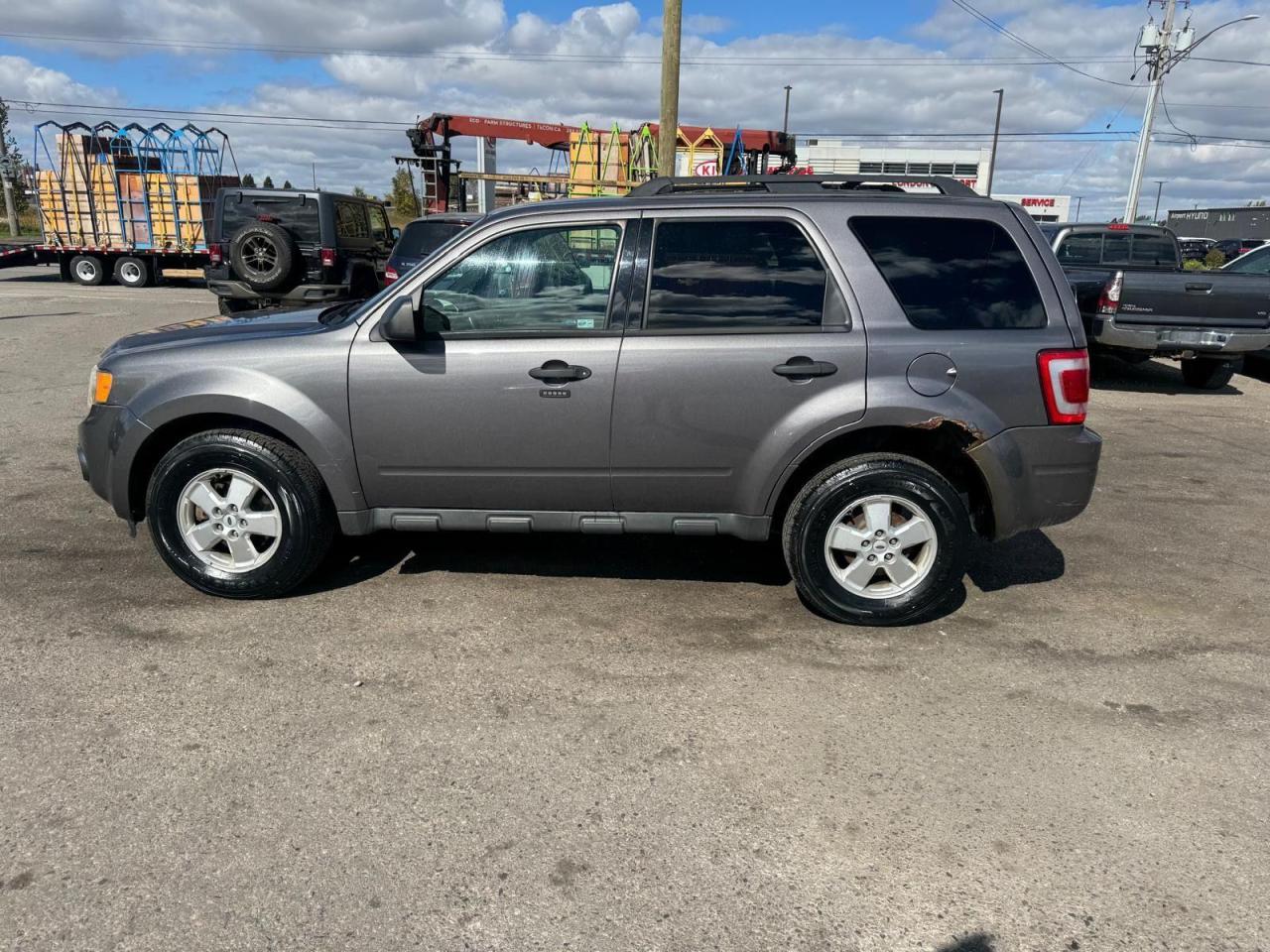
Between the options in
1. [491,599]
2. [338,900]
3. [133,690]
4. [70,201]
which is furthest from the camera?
[70,201]

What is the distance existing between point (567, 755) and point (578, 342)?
68.5 inches

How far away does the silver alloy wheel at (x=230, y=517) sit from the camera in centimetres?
405

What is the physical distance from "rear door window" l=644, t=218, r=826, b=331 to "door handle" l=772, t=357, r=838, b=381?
0.63 feet

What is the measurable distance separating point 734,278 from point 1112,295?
715 centimetres

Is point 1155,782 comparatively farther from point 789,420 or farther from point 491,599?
point 491,599

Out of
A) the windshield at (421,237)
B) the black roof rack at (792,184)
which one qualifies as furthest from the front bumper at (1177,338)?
the windshield at (421,237)

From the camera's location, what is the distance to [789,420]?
3.83 m

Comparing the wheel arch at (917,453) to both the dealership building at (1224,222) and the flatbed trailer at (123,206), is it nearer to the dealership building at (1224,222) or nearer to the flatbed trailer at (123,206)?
the flatbed trailer at (123,206)

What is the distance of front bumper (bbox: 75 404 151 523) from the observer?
13.3 ft

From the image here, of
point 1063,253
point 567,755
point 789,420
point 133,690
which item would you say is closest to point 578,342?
point 789,420

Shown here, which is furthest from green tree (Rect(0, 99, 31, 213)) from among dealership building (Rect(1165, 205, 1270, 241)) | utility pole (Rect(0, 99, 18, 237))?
dealership building (Rect(1165, 205, 1270, 241))

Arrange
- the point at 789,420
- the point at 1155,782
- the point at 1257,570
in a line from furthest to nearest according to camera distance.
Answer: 1. the point at 1257,570
2. the point at 789,420
3. the point at 1155,782

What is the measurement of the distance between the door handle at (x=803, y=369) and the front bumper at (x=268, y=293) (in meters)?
10.1

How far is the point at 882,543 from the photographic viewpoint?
3.95 m
